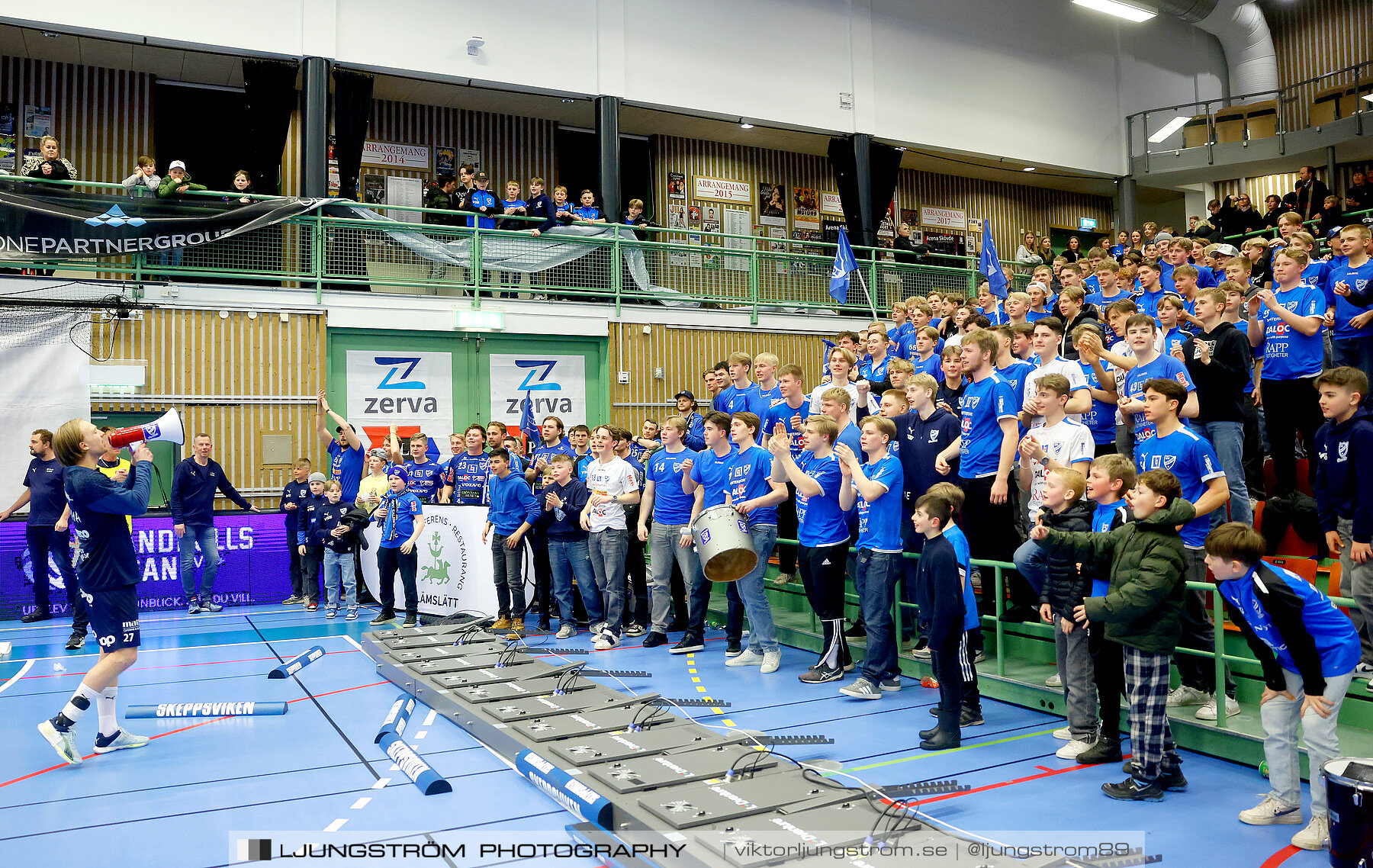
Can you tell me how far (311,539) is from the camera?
39.5 feet

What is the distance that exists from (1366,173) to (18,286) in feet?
68.9

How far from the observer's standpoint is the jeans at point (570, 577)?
1022 centimetres

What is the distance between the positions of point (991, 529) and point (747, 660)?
8.26 ft

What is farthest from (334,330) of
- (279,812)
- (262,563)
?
(279,812)

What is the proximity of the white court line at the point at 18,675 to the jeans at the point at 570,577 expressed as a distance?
195 inches

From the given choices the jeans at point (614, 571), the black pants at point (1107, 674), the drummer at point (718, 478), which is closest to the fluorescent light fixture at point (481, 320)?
the jeans at point (614, 571)

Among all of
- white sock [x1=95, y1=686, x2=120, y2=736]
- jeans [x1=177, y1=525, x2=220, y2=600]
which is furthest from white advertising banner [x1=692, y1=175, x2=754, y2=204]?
white sock [x1=95, y1=686, x2=120, y2=736]

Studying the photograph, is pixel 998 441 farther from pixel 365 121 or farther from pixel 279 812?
pixel 365 121

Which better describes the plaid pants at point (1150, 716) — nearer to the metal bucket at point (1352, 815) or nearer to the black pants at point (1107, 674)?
the black pants at point (1107, 674)

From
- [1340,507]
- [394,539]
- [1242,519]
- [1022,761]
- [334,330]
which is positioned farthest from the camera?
[334,330]

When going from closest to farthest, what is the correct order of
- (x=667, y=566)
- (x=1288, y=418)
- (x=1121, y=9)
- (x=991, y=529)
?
(x=991, y=529)
(x=1288, y=418)
(x=667, y=566)
(x=1121, y=9)

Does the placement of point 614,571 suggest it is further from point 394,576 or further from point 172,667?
point 172,667

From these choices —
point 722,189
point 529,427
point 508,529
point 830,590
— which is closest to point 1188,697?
point 830,590

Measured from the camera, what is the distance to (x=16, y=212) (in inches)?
472
